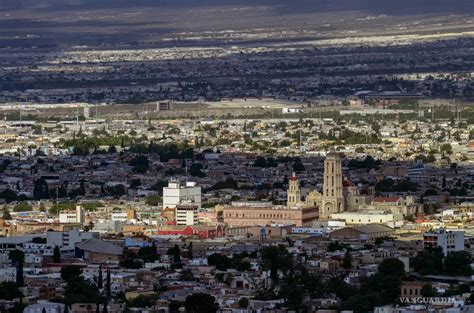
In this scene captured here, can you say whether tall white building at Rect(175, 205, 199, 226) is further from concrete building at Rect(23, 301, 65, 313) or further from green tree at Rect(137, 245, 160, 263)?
concrete building at Rect(23, 301, 65, 313)

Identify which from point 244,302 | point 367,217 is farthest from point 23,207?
point 244,302

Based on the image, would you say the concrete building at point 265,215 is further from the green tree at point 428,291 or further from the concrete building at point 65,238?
the green tree at point 428,291

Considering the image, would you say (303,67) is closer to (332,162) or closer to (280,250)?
(332,162)

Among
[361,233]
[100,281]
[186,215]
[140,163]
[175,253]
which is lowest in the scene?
[140,163]

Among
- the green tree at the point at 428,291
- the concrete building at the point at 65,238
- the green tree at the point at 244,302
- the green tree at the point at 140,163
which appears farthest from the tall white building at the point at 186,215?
the green tree at the point at 140,163

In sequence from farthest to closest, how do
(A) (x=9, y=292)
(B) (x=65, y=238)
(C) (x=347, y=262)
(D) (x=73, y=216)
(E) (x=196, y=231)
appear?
(D) (x=73, y=216), (E) (x=196, y=231), (B) (x=65, y=238), (C) (x=347, y=262), (A) (x=9, y=292)

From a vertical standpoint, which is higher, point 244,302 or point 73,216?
point 244,302

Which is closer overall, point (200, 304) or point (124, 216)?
point (200, 304)

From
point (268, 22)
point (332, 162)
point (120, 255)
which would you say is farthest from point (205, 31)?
point (120, 255)

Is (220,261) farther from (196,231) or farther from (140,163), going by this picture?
(140,163)
